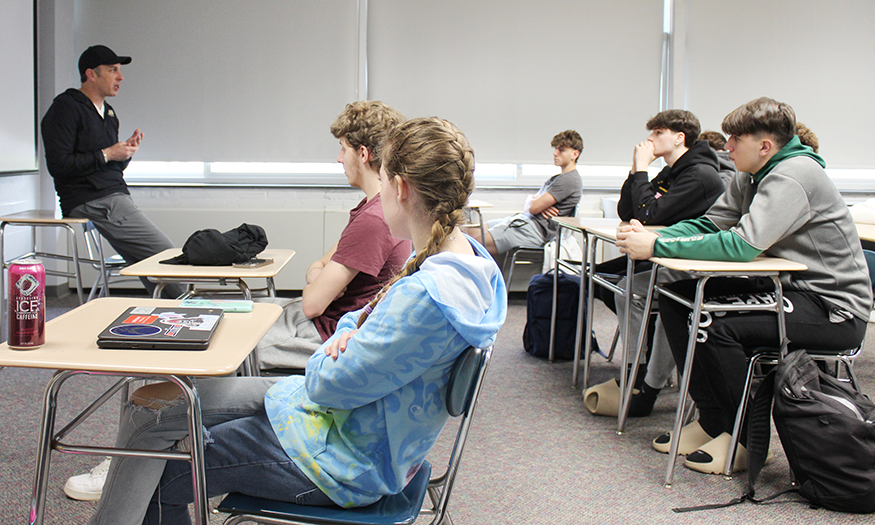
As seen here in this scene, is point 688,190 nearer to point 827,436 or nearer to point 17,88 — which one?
point 827,436

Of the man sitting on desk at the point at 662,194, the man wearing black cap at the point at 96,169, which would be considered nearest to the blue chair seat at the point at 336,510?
the man sitting on desk at the point at 662,194

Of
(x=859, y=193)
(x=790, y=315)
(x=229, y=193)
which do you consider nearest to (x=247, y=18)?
(x=229, y=193)

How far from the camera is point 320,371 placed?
1063mm

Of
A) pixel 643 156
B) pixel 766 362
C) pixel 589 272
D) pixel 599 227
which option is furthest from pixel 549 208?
pixel 766 362

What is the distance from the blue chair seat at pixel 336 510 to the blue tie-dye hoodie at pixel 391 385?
0.02m

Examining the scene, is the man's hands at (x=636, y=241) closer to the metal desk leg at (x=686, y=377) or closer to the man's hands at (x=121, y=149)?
the metal desk leg at (x=686, y=377)

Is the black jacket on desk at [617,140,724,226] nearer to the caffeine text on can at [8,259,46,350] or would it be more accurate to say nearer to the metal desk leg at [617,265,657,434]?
the metal desk leg at [617,265,657,434]

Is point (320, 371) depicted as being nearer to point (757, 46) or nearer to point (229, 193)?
point (229, 193)

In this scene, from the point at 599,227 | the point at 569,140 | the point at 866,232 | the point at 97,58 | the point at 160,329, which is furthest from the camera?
the point at 569,140

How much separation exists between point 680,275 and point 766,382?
62 centimetres

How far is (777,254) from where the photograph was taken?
2102mm

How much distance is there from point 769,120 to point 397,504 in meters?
1.65

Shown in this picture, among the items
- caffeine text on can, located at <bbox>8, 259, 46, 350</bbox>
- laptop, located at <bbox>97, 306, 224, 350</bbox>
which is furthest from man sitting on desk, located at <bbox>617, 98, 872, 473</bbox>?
caffeine text on can, located at <bbox>8, 259, 46, 350</bbox>

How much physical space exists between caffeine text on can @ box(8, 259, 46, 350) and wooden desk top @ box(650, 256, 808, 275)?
60.5 inches
